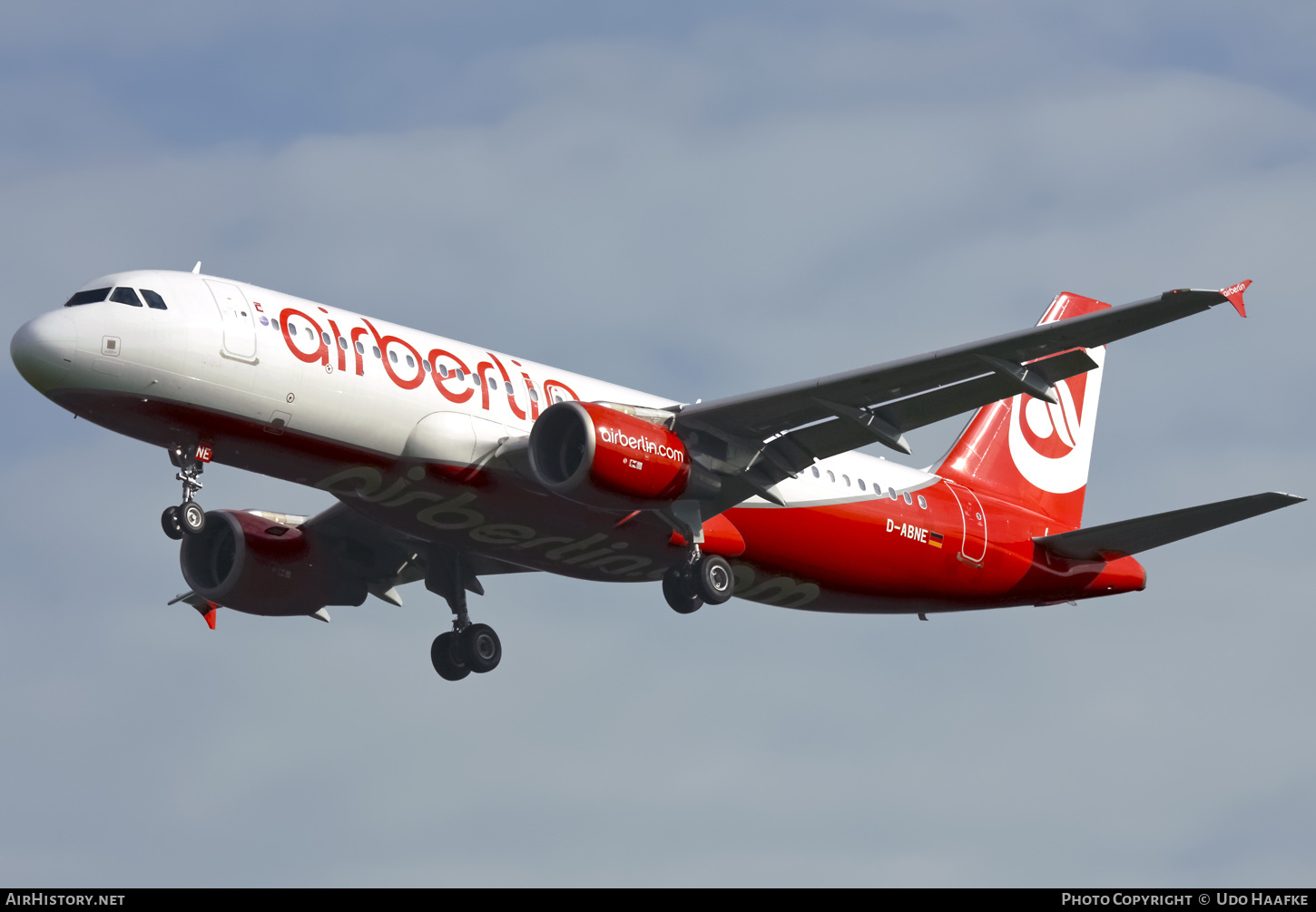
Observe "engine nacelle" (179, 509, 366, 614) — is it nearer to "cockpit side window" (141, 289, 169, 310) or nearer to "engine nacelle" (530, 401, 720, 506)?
"engine nacelle" (530, 401, 720, 506)

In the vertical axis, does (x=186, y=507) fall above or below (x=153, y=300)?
below

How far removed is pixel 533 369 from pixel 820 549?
7.44 metres

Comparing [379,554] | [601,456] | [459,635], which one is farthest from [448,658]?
[601,456]

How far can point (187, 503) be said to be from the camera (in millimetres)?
33281

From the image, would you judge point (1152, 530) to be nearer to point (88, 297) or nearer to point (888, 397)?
point (888, 397)

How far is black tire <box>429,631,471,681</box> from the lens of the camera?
41375 millimetres

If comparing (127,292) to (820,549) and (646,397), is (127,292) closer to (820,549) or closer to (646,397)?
(646,397)

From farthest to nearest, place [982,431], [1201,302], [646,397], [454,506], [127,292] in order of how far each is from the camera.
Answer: [982,431]
[646,397]
[454,506]
[127,292]
[1201,302]

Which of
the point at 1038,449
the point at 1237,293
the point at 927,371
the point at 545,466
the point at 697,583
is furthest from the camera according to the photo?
the point at 1038,449

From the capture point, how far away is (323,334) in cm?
3369

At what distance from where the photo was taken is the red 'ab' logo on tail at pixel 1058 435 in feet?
151

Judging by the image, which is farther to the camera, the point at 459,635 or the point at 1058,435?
the point at 1058,435

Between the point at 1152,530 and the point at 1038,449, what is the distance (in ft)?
21.5

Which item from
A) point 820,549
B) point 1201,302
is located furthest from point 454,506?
point 1201,302
